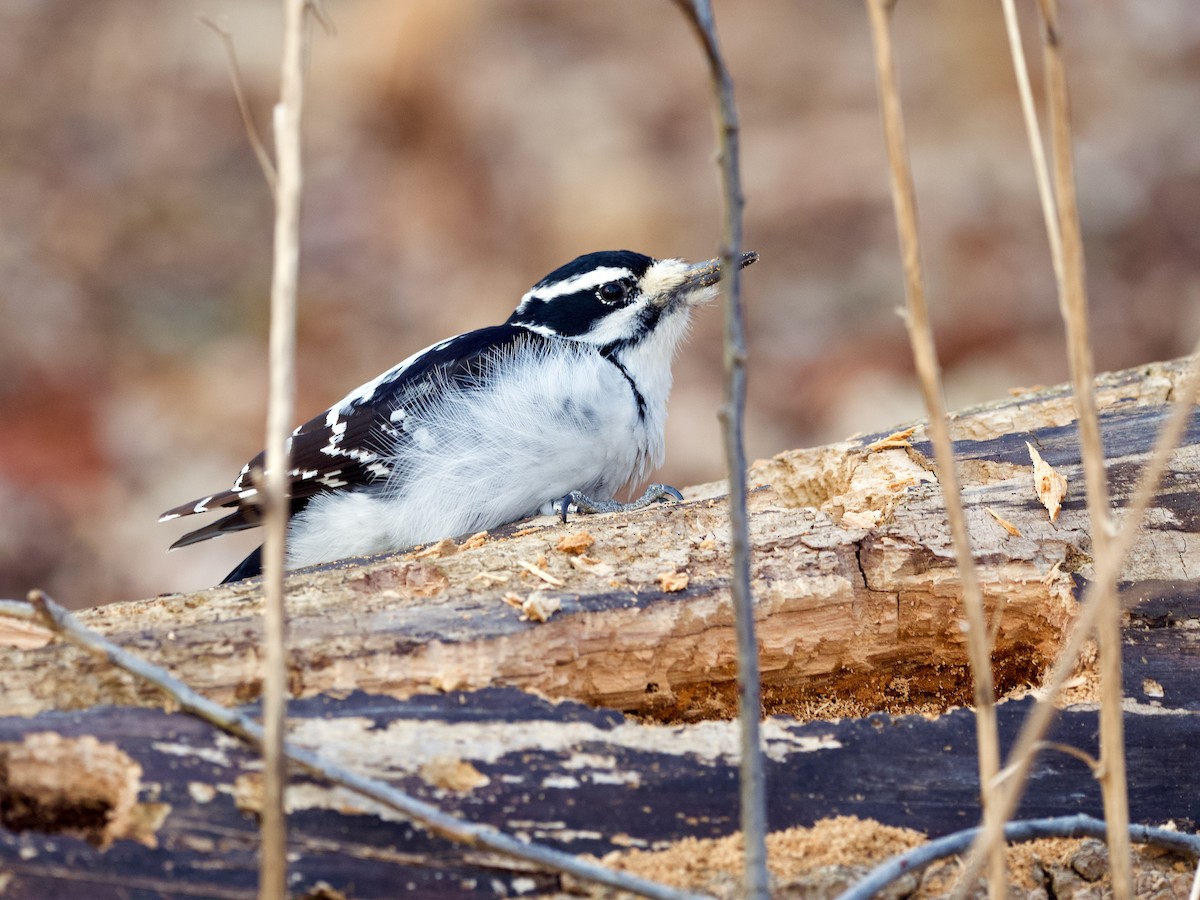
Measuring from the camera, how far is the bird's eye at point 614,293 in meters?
3.93

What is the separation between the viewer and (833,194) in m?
7.39

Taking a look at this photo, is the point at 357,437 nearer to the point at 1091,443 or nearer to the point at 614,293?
the point at 614,293

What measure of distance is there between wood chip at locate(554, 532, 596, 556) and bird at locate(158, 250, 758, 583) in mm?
602

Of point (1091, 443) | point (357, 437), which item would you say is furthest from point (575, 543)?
point (1091, 443)

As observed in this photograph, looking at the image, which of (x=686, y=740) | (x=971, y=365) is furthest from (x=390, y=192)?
(x=686, y=740)

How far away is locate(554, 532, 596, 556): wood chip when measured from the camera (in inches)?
106

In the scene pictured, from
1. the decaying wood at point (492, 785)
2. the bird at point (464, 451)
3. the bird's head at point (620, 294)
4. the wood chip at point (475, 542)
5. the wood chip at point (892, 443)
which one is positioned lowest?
the decaying wood at point (492, 785)

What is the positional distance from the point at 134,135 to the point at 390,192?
1.63 meters

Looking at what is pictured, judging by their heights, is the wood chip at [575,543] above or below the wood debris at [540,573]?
above

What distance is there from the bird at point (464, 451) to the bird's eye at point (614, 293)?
23 cm

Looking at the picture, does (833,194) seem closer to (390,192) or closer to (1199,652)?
(390,192)

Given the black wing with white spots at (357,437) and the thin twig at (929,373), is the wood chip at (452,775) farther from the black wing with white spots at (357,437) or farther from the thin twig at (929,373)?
the black wing with white spots at (357,437)

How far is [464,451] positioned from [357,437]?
1.11ft

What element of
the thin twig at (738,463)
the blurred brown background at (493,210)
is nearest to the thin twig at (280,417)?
the thin twig at (738,463)
